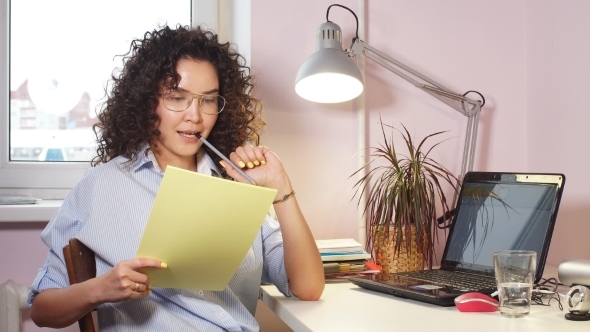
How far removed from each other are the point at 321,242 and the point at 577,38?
2.90 ft

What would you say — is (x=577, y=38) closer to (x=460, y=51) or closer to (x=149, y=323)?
(x=460, y=51)

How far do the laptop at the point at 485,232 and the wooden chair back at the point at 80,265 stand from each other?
576 millimetres

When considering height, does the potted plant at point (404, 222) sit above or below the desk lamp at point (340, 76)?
below

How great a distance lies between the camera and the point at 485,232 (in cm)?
158

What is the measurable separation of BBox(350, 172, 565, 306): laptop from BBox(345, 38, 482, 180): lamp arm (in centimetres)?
22

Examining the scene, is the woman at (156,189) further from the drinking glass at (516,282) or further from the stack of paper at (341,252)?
the drinking glass at (516,282)

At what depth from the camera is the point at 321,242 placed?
1767 mm

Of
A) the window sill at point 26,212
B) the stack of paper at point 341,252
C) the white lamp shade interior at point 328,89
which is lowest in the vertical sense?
the stack of paper at point 341,252

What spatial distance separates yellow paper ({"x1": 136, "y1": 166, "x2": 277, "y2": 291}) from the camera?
42.3 inches

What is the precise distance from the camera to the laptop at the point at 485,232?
1.41 metres

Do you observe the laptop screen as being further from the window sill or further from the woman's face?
the window sill

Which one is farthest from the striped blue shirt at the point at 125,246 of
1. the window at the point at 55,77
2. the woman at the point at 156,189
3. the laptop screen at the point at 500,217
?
the window at the point at 55,77

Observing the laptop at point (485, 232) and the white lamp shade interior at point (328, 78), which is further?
the white lamp shade interior at point (328, 78)

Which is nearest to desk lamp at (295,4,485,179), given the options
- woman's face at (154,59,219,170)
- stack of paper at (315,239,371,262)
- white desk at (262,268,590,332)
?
woman's face at (154,59,219,170)
